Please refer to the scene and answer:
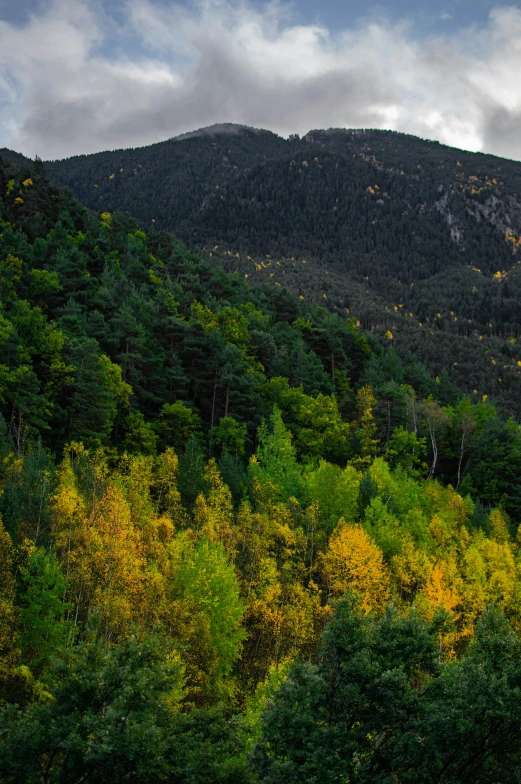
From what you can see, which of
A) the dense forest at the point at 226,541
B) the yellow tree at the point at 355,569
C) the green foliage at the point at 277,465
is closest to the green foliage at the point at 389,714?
the dense forest at the point at 226,541

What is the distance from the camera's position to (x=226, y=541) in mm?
44188

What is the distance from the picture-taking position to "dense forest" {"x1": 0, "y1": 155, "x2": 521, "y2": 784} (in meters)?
20.4

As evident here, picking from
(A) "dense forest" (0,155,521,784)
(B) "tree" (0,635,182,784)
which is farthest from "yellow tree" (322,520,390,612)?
(B) "tree" (0,635,182,784)

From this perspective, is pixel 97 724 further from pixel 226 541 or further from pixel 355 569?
pixel 355 569

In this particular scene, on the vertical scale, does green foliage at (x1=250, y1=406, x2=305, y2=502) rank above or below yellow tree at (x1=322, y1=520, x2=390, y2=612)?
above

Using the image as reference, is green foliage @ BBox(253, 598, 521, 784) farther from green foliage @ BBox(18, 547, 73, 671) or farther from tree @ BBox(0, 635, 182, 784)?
green foliage @ BBox(18, 547, 73, 671)

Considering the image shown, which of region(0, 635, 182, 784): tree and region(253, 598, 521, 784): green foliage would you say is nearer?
region(0, 635, 182, 784): tree

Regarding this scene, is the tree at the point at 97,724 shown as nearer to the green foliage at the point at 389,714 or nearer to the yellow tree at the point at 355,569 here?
the green foliage at the point at 389,714

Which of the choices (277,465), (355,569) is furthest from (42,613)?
(277,465)

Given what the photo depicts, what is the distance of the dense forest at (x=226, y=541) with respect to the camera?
20.4 m

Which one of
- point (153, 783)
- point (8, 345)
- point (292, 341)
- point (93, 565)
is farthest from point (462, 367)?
point (153, 783)

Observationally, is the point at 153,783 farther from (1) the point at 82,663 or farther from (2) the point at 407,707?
(2) the point at 407,707

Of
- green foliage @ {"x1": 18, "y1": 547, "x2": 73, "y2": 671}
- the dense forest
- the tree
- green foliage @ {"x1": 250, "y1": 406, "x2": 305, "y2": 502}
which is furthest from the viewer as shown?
green foliage @ {"x1": 250, "y1": 406, "x2": 305, "y2": 502}

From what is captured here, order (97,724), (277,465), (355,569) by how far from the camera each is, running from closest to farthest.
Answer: (97,724), (355,569), (277,465)
